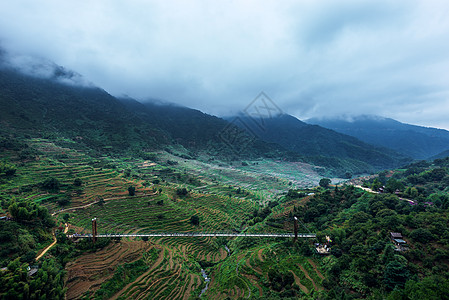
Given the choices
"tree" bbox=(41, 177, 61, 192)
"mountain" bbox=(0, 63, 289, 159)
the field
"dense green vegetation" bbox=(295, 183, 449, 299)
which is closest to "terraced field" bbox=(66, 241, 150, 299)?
the field

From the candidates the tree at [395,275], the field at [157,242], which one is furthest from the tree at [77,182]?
the tree at [395,275]

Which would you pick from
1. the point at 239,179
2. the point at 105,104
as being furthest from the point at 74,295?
the point at 105,104

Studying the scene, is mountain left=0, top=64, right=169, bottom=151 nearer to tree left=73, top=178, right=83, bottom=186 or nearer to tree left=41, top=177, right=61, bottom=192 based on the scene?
tree left=41, top=177, right=61, bottom=192

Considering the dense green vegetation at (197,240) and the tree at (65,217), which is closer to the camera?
the dense green vegetation at (197,240)

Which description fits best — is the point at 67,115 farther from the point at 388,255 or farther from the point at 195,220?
the point at 388,255

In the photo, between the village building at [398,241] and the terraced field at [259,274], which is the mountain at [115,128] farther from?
the village building at [398,241]

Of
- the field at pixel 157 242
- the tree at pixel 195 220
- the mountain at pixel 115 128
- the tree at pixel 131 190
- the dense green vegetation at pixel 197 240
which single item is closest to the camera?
the dense green vegetation at pixel 197 240

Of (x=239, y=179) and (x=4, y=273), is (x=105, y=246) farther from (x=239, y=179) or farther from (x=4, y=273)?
(x=239, y=179)

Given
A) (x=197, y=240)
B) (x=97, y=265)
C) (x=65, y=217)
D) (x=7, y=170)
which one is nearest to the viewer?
(x=97, y=265)

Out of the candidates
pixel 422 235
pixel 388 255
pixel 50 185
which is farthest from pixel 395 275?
pixel 50 185

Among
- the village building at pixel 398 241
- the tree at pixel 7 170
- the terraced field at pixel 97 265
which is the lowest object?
the terraced field at pixel 97 265

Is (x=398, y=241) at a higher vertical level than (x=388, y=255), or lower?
higher
